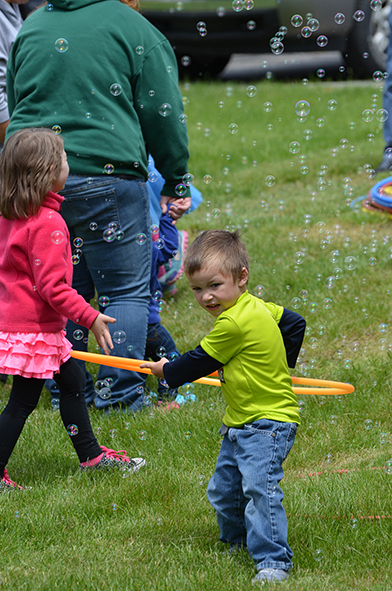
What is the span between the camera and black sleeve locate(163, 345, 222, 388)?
7.79 ft

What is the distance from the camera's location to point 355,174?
6965 mm

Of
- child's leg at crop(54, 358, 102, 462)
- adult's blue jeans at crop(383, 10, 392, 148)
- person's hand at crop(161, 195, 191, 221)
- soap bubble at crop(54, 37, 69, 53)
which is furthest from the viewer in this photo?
adult's blue jeans at crop(383, 10, 392, 148)

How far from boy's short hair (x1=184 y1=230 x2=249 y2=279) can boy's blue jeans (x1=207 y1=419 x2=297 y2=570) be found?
1.59 ft

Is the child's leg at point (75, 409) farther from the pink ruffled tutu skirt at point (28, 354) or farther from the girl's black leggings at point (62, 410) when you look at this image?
the pink ruffled tutu skirt at point (28, 354)

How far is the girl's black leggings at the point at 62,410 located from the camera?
2.92 metres

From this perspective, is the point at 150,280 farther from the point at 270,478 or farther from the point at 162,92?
the point at 270,478

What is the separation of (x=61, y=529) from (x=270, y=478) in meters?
0.81

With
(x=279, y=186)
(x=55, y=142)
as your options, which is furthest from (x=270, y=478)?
(x=279, y=186)

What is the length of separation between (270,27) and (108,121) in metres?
6.84

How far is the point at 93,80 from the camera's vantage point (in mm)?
3281

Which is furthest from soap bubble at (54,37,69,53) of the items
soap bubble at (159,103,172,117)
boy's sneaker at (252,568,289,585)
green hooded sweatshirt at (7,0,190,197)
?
boy's sneaker at (252,568,289,585)

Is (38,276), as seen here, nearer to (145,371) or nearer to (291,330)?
(145,371)

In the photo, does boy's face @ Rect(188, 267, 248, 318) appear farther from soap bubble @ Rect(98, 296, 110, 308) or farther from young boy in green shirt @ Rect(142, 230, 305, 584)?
soap bubble @ Rect(98, 296, 110, 308)

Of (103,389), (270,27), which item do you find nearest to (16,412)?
(103,389)
